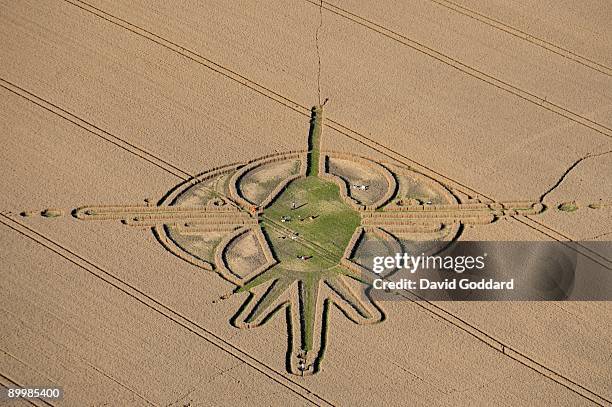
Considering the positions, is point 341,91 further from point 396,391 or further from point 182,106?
point 396,391

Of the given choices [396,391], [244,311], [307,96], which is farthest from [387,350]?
[307,96]

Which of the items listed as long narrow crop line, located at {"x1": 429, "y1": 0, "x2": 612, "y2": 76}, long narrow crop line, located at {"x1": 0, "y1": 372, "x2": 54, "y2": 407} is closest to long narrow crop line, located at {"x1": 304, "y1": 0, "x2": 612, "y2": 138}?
long narrow crop line, located at {"x1": 429, "y1": 0, "x2": 612, "y2": 76}

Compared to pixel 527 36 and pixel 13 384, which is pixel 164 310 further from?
pixel 527 36

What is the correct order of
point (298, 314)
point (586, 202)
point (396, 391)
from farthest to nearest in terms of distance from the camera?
point (586, 202), point (298, 314), point (396, 391)

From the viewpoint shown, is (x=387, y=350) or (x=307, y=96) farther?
(x=307, y=96)

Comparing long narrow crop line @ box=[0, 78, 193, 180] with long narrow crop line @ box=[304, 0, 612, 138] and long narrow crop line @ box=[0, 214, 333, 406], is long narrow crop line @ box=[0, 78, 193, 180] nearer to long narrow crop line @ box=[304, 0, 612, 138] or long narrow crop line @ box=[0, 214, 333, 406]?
long narrow crop line @ box=[0, 214, 333, 406]

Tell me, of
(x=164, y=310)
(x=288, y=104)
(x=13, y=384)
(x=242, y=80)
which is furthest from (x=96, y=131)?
(x=13, y=384)
